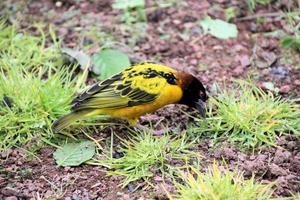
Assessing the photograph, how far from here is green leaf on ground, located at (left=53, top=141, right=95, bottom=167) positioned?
16.0 feet

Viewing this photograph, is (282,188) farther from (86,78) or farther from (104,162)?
(86,78)

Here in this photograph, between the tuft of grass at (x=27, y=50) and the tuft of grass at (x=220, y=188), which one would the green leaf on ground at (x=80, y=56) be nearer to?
the tuft of grass at (x=27, y=50)

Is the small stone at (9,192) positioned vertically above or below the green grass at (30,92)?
below

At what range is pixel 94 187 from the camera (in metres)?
4.66

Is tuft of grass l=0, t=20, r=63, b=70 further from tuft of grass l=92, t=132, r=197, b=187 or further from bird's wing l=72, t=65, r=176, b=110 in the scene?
tuft of grass l=92, t=132, r=197, b=187

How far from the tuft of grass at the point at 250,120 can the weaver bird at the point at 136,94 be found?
158mm

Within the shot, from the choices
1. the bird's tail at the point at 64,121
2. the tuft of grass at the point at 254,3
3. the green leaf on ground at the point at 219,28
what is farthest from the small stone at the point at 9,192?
the tuft of grass at the point at 254,3

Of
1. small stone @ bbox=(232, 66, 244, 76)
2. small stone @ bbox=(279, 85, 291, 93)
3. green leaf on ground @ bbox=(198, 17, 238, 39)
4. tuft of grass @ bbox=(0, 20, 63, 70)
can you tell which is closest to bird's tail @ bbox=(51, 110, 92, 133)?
tuft of grass @ bbox=(0, 20, 63, 70)

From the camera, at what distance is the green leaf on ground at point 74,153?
4.89 metres

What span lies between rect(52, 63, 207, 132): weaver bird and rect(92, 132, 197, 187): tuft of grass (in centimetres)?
27

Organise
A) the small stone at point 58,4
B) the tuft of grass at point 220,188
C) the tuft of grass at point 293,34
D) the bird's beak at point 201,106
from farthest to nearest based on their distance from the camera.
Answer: the small stone at point 58,4 → the tuft of grass at point 293,34 → the bird's beak at point 201,106 → the tuft of grass at point 220,188

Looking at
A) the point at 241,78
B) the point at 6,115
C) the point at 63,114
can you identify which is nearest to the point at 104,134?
the point at 63,114

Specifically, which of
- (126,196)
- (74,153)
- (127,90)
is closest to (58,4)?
(127,90)

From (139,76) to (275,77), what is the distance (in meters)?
1.40
